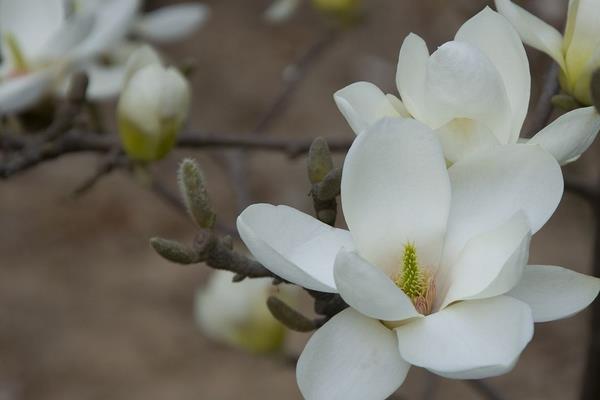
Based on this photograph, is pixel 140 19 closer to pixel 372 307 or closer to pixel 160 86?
pixel 160 86

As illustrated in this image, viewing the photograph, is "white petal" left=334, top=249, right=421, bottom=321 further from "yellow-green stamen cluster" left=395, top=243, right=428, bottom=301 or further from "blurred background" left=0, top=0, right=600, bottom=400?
"blurred background" left=0, top=0, right=600, bottom=400

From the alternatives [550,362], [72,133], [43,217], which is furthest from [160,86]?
[43,217]

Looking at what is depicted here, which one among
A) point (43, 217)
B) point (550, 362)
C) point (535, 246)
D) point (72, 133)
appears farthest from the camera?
point (43, 217)

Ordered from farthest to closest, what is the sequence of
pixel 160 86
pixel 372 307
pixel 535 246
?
1. pixel 535 246
2. pixel 160 86
3. pixel 372 307

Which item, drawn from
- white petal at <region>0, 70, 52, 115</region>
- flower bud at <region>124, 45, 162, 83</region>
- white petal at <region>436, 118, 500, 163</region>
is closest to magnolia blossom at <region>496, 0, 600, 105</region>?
white petal at <region>436, 118, 500, 163</region>

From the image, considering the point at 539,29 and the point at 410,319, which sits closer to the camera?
the point at 410,319
